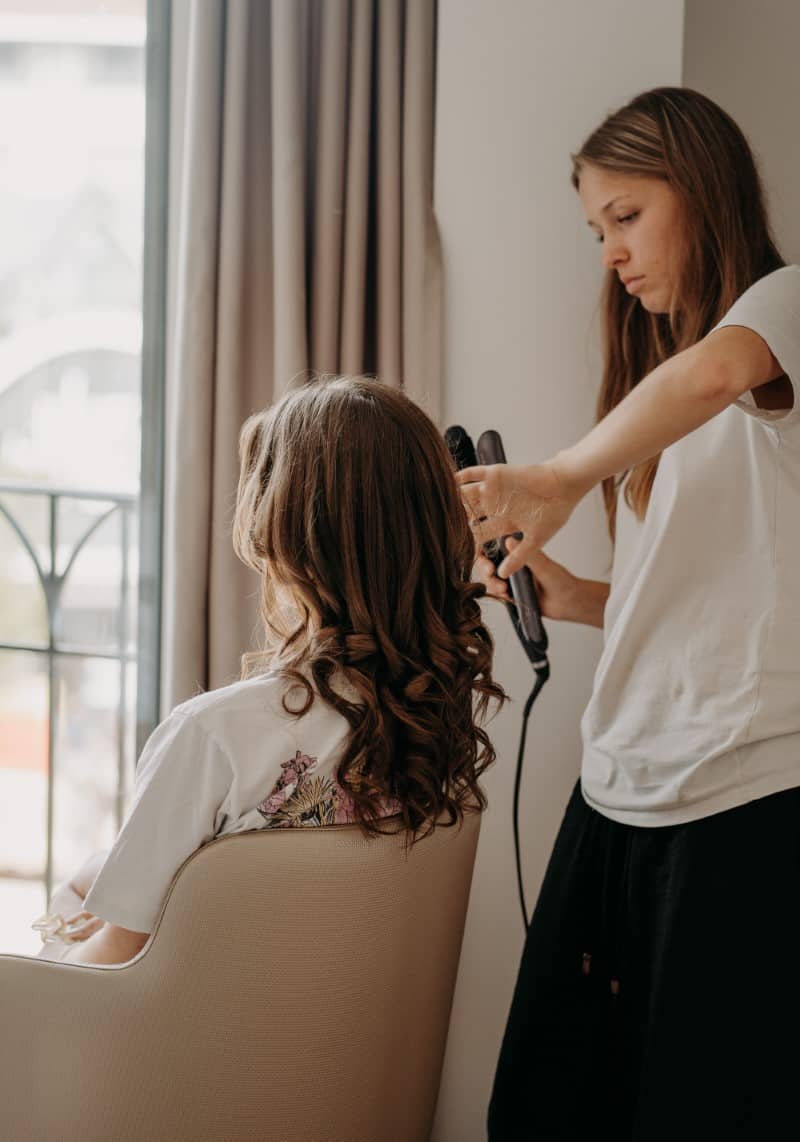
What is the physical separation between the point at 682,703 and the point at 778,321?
0.44 m

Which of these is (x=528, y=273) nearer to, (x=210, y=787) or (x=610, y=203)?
(x=610, y=203)

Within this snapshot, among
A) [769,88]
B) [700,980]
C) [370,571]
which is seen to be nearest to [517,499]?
[370,571]

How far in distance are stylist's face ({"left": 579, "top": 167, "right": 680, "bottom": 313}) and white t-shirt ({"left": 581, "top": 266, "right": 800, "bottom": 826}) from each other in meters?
0.19

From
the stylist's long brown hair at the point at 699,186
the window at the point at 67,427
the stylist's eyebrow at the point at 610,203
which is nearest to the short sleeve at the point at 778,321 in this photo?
the stylist's long brown hair at the point at 699,186

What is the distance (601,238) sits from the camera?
1367mm

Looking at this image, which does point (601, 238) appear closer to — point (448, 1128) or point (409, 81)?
point (409, 81)

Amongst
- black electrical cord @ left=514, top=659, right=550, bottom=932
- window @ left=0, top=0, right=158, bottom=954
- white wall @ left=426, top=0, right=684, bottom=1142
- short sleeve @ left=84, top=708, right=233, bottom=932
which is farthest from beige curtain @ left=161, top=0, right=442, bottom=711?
short sleeve @ left=84, top=708, right=233, bottom=932

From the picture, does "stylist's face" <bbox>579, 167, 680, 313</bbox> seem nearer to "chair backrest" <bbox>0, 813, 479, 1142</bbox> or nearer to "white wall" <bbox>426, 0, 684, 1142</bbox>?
"white wall" <bbox>426, 0, 684, 1142</bbox>

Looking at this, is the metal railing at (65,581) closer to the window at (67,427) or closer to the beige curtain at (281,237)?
the window at (67,427)

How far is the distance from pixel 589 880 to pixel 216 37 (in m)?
1.40

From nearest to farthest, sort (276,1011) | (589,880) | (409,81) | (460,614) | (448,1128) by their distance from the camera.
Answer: (276,1011) < (460,614) < (589,880) < (409,81) < (448,1128)

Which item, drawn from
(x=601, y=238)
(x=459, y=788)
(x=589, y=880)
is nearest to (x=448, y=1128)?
(x=589, y=880)

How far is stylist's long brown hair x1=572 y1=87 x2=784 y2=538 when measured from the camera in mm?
1229

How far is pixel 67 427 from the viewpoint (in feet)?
6.52
